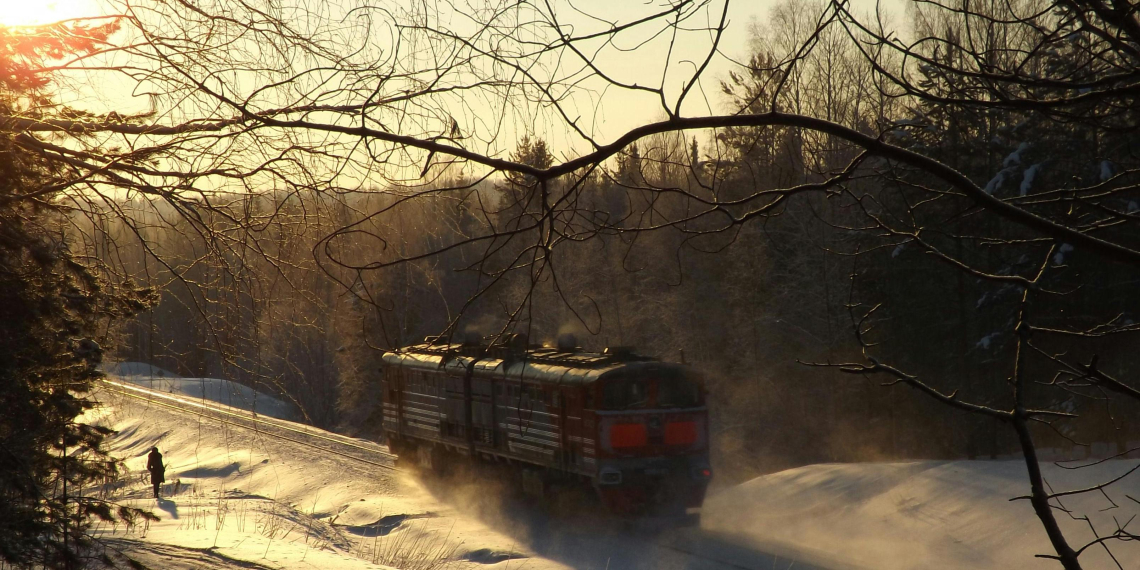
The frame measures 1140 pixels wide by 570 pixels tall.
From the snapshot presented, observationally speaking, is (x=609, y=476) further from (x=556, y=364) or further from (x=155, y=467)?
(x=155, y=467)

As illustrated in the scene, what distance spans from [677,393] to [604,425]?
1618mm

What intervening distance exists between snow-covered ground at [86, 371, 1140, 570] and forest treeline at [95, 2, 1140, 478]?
202 centimetres

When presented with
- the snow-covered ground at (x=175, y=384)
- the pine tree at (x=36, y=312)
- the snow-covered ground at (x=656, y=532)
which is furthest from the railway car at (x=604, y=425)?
the pine tree at (x=36, y=312)

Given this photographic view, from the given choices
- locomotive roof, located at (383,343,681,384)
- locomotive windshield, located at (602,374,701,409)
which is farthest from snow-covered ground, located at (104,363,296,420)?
locomotive windshield, located at (602,374,701,409)

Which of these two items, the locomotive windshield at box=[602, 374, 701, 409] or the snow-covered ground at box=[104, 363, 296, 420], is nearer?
the snow-covered ground at box=[104, 363, 296, 420]

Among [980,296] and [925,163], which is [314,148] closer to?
[925,163]

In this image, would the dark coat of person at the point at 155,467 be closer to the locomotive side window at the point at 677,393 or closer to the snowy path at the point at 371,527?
the snowy path at the point at 371,527

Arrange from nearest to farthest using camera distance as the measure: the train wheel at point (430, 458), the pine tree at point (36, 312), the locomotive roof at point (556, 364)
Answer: the pine tree at point (36, 312) → the locomotive roof at point (556, 364) → the train wheel at point (430, 458)

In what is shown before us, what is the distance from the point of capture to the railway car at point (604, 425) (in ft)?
50.0

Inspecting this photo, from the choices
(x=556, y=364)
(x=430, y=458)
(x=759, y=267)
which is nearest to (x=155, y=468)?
(x=430, y=458)

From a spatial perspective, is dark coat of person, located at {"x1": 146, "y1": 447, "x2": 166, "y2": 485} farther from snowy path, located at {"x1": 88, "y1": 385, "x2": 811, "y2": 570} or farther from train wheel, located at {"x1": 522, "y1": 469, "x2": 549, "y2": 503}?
train wheel, located at {"x1": 522, "y1": 469, "x2": 549, "y2": 503}

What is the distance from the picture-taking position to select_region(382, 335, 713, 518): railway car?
50.0 feet

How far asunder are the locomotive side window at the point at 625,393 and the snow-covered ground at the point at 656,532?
2.08 m

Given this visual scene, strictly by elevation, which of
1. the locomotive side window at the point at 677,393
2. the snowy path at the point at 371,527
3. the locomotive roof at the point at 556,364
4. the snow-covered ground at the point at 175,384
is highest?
the snow-covered ground at the point at 175,384
